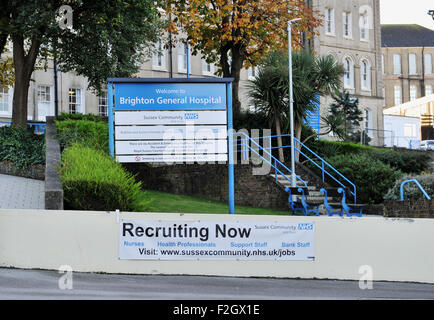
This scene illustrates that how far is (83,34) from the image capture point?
25188 millimetres

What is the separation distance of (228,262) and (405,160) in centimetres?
1755

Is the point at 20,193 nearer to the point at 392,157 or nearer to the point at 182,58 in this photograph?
the point at 392,157

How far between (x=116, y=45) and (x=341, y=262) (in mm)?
15521

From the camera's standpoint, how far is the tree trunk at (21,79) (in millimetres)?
24609

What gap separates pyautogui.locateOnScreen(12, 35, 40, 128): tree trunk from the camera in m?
24.6

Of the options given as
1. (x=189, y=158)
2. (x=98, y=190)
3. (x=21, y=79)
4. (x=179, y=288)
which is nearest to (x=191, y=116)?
(x=189, y=158)

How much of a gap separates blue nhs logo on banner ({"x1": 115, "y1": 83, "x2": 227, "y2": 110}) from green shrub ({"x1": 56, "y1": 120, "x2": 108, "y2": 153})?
3546mm

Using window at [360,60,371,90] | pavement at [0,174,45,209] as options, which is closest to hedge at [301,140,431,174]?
pavement at [0,174,45,209]

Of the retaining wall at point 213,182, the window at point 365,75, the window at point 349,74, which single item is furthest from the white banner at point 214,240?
the window at point 365,75

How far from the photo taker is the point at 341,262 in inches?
493

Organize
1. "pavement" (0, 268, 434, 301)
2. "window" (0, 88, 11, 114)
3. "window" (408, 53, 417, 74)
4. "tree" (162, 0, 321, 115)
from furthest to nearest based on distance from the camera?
"window" (408, 53, 417, 74)
"window" (0, 88, 11, 114)
"tree" (162, 0, 321, 115)
"pavement" (0, 268, 434, 301)

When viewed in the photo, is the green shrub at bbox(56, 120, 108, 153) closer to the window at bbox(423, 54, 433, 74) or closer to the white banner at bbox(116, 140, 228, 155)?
the white banner at bbox(116, 140, 228, 155)

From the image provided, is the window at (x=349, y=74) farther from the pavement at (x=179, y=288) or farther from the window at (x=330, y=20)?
the pavement at (x=179, y=288)

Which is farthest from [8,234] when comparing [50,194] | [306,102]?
[306,102]
